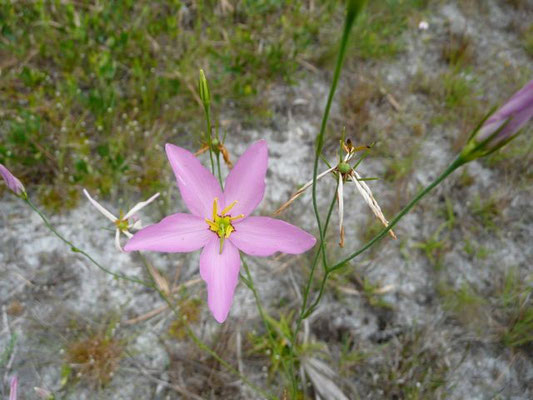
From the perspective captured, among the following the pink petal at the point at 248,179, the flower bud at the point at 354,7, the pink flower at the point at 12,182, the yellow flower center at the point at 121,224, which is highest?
the pink flower at the point at 12,182

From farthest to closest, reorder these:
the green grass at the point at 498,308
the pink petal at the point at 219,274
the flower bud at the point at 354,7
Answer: the green grass at the point at 498,308
the pink petal at the point at 219,274
the flower bud at the point at 354,7

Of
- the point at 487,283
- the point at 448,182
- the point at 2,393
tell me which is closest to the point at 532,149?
the point at 448,182

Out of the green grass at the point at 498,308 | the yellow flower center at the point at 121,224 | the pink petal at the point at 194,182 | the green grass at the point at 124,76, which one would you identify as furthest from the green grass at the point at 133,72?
the green grass at the point at 498,308

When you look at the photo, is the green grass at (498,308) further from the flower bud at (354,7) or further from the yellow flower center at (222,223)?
the flower bud at (354,7)

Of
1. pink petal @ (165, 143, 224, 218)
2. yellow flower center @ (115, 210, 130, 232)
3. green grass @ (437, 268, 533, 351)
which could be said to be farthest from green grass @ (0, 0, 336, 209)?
green grass @ (437, 268, 533, 351)

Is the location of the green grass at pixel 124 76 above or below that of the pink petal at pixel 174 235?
above

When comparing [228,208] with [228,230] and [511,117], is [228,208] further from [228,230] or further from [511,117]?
[511,117]

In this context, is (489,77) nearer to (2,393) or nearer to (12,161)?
(12,161)

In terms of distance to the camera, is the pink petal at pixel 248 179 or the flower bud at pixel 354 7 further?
the pink petal at pixel 248 179
